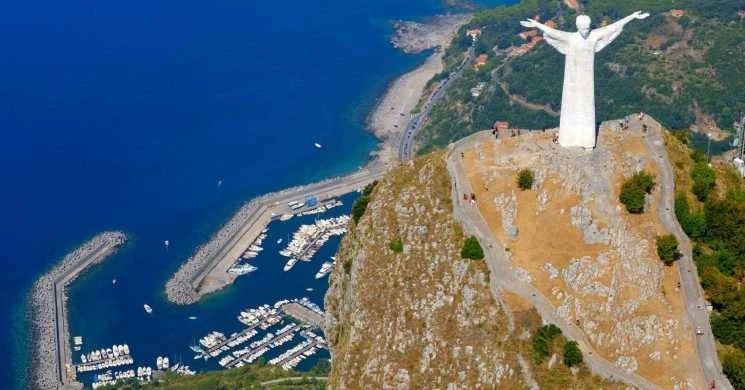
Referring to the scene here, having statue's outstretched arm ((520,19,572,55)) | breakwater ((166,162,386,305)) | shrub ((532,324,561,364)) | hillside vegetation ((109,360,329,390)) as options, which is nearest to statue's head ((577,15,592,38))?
statue's outstretched arm ((520,19,572,55))

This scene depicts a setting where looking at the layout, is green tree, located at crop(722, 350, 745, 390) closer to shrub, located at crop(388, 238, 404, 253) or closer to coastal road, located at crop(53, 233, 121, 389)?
shrub, located at crop(388, 238, 404, 253)

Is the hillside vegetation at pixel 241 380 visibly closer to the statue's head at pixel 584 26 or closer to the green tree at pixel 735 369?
the statue's head at pixel 584 26

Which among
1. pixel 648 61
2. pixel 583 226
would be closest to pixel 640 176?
pixel 583 226

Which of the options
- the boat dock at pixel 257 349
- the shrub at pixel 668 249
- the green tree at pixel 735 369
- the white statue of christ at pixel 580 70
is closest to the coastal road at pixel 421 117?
the boat dock at pixel 257 349

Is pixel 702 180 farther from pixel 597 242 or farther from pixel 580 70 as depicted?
pixel 580 70

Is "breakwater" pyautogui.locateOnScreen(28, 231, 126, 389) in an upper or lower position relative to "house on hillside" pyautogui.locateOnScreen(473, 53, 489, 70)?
lower

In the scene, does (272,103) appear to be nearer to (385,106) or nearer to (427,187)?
(385,106)

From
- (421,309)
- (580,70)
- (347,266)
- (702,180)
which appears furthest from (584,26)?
(347,266)
